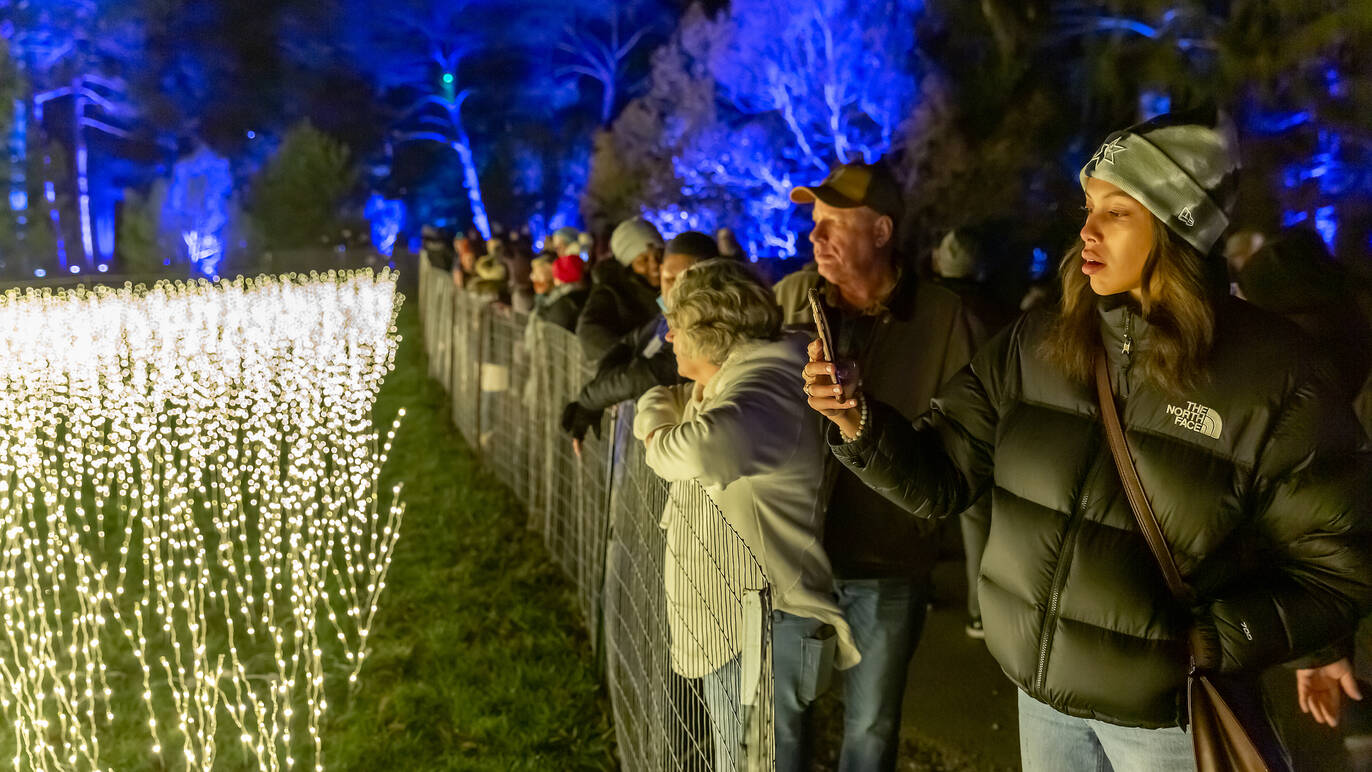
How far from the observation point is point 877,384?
3.10 meters

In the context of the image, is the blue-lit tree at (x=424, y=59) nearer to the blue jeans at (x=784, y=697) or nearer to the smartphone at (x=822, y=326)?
the blue jeans at (x=784, y=697)

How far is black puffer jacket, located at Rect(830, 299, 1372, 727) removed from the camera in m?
1.77

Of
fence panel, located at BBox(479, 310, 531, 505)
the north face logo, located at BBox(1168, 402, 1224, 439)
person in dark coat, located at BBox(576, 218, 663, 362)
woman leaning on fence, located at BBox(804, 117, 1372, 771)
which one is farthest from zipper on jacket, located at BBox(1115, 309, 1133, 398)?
fence panel, located at BBox(479, 310, 531, 505)

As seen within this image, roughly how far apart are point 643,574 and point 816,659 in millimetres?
818

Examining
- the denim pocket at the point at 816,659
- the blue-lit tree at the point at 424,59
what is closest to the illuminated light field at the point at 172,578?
the denim pocket at the point at 816,659

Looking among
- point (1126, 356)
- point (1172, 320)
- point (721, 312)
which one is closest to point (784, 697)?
point (721, 312)

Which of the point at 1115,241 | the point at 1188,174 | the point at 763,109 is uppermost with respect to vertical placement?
the point at 763,109

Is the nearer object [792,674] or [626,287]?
[792,674]

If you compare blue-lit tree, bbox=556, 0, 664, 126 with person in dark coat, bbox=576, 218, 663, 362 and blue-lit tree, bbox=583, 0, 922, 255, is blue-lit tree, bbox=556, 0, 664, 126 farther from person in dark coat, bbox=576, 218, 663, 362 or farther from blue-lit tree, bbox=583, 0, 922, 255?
person in dark coat, bbox=576, 218, 663, 362

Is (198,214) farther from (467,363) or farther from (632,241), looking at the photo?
(632,241)

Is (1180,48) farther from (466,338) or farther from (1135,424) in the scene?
(1135,424)

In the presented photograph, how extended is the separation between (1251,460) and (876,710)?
149 cm

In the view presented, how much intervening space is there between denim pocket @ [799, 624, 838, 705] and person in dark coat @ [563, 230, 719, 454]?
4.22 ft

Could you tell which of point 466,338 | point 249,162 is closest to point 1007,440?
point 466,338
